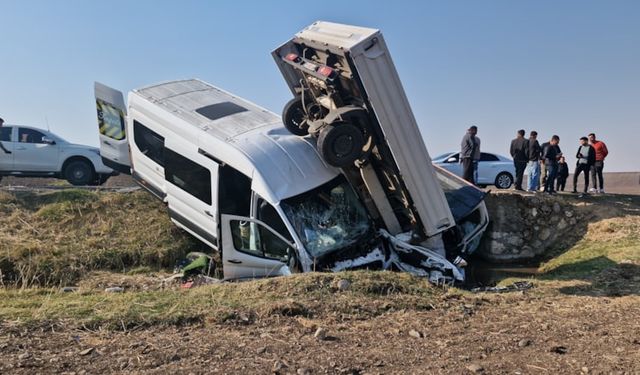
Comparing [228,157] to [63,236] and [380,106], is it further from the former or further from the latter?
[63,236]

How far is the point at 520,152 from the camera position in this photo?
508 inches

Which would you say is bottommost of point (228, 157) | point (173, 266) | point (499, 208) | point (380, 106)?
point (173, 266)

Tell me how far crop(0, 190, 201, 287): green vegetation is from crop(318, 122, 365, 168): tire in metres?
3.69

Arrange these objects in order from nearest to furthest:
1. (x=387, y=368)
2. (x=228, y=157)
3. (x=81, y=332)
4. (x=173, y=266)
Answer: (x=387, y=368), (x=81, y=332), (x=228, y=157), (x=173, y=266)

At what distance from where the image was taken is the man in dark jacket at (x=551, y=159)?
1266cm

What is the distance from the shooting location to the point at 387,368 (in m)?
3.73

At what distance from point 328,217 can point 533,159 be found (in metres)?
7.55

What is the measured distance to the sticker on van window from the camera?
10.1 metres

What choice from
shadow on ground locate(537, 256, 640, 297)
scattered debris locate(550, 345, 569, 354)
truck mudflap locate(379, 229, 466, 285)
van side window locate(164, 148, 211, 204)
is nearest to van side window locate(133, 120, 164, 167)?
van side window locate(164, 148, 211, 204)

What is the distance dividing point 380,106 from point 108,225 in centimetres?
566

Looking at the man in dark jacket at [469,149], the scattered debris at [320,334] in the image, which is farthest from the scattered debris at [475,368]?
the man in dark jacket at [469,149]

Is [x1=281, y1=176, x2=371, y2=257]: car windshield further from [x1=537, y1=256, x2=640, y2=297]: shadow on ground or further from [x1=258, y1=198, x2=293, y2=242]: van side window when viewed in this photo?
[x1=537, y1=256, x2=640, y2=297]: shadow on ground

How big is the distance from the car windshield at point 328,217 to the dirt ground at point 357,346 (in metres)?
1.82

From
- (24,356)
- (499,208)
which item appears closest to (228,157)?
(24,356)
